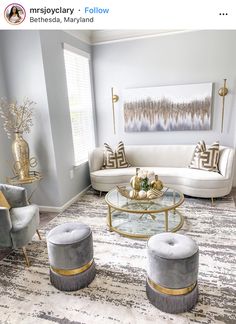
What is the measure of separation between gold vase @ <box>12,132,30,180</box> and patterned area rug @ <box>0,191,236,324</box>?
2.89 ft

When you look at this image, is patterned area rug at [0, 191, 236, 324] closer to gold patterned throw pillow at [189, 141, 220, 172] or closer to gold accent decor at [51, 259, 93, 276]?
gold accent decor at [51, 259, 93, 276]

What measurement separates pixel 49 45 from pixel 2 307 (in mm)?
2917

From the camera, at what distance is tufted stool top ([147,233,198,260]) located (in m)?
1.49

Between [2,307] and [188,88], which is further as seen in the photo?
[188,88]

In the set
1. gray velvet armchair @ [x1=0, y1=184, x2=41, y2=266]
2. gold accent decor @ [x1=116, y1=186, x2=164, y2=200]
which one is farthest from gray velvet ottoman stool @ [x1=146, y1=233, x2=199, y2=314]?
gray velvet armchair @ [x1=0, y1=184, x2=41, y2=266]

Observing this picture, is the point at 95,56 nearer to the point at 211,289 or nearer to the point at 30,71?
the point at 30,71

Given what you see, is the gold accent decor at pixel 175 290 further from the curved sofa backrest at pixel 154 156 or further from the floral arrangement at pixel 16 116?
the curved sofa backrest at pixel 154 156

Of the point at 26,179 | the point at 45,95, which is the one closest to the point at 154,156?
the point at 45,95

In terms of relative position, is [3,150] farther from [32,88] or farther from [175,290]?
[175,290]

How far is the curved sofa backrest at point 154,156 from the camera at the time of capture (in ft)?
12.5

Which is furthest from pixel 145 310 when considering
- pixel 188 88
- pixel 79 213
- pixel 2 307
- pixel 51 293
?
pixel 188 88

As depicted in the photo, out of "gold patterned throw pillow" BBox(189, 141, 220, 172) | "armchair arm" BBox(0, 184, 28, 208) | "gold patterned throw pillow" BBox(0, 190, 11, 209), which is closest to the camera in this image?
"gold patterned throw pillow" BBox(0, 190, 11, 209)

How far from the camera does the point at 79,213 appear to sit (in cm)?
318
